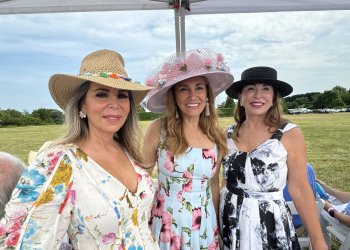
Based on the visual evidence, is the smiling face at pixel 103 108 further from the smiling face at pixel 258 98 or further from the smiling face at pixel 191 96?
the smiling face at pixel 258 98

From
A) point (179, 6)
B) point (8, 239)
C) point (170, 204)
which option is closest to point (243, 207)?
point (170, 204)

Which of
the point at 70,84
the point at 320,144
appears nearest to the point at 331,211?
the point at 70,84

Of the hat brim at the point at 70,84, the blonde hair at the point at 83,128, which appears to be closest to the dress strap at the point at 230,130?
the blonde hair at the point at 83,128

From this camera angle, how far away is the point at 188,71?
2.22m

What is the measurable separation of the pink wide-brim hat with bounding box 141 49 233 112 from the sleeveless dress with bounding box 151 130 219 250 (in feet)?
1.40

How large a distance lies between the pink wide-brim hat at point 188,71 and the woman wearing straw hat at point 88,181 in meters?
0.52

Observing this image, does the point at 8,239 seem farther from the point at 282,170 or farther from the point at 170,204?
the point at 282,170

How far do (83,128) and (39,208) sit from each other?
0.48 meters

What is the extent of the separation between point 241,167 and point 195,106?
1.67 ft

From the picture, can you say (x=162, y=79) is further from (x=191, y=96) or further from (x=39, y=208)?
(x=39, y=208)

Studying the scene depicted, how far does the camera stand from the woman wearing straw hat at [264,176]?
6.84ft

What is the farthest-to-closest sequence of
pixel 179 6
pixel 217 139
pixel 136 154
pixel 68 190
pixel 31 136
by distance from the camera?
pixel 31 136
pixel 179 6
pixel 217 139
pixel 136 154
pixel 68 190

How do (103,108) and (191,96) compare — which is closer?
(103,108)

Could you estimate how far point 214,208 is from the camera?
7.52ft
